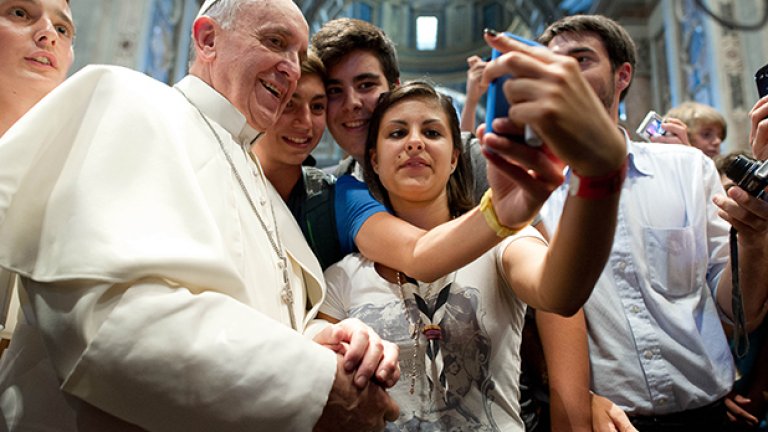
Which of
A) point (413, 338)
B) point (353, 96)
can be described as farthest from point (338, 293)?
point (353, 96)

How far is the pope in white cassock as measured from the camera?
38.4 inches

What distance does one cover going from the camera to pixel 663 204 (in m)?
2.01

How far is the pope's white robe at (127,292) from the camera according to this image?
0.97m

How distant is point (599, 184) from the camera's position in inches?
35.0

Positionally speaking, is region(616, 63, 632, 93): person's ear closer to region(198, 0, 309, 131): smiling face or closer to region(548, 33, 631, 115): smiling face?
region(548, 33, 631, 115): smiling face

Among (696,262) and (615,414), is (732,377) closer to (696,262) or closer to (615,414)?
(696,262)

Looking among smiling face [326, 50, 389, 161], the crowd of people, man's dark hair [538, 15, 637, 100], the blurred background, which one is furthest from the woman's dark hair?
the blurred background

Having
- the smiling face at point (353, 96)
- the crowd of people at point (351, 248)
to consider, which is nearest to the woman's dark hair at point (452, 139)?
the crowd of people at point (351, 248)

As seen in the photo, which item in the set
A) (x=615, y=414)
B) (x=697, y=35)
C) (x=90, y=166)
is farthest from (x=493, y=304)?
(x=697, y=35)

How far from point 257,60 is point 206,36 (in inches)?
8.5

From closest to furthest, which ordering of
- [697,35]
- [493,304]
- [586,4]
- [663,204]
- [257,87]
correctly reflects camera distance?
[493,304], [257,87], [663,204], [697,35], [586,4]

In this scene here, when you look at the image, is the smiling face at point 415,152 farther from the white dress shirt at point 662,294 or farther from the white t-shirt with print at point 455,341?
the white dress shirt at point 662,294

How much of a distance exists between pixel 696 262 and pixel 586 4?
9516 mm

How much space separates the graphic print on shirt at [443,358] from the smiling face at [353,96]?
30.0 inches
